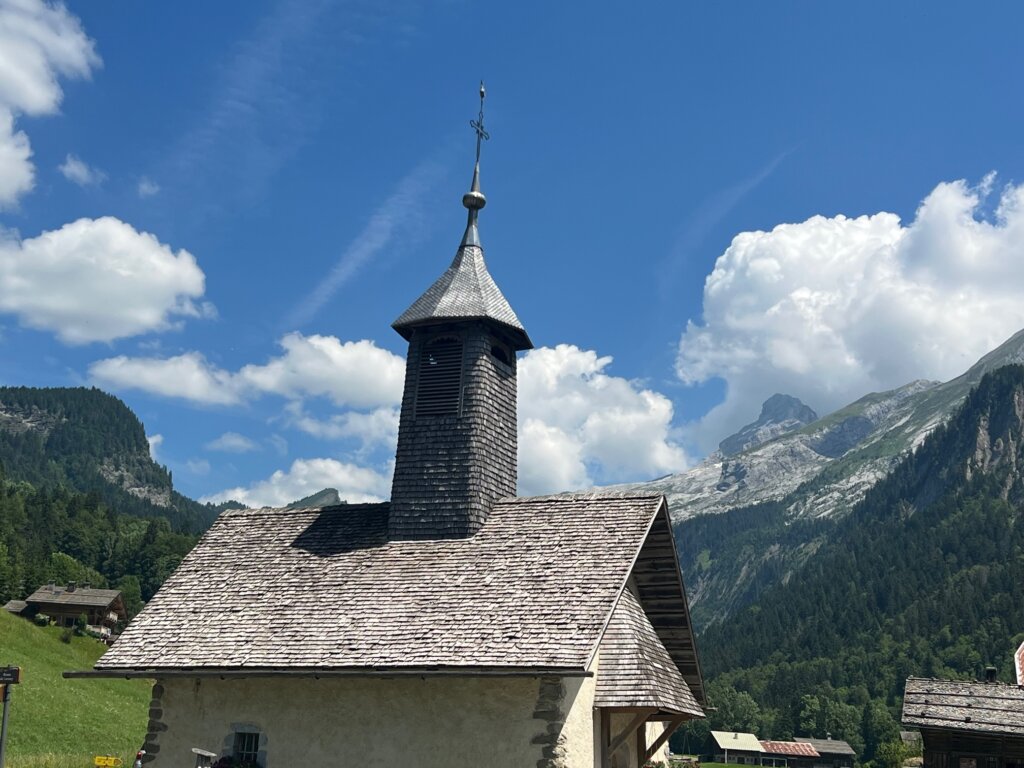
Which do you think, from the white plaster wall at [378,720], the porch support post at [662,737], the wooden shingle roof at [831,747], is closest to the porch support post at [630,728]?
the white plaster wall at [378,720]

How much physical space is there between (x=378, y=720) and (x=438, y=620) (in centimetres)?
215

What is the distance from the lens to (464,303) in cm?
2534

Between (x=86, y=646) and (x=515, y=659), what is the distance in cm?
7707

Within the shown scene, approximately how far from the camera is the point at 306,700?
19.4 meters

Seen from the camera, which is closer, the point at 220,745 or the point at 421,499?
the point at 220,745

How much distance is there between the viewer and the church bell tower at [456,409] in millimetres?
22938

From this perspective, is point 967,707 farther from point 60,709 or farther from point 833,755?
point 833,755

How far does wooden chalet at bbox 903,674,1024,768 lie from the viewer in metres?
20.5

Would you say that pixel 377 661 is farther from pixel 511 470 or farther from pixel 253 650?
pixel 511 470

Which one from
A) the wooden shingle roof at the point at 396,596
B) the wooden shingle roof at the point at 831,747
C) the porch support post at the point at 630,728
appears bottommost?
the porch support post at the point at 630,728

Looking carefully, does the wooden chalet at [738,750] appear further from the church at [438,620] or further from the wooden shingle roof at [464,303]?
the wooden shingle roof at [464,303]

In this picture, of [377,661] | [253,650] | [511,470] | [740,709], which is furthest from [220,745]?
[740,709]

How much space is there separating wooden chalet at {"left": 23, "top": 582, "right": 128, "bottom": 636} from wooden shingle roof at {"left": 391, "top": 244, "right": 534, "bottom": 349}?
85.8 meters

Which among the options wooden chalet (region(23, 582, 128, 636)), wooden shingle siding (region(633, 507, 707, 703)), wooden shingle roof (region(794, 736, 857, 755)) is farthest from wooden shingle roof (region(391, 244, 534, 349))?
wooden shingle roof (region(794, 736, 857, 755))
